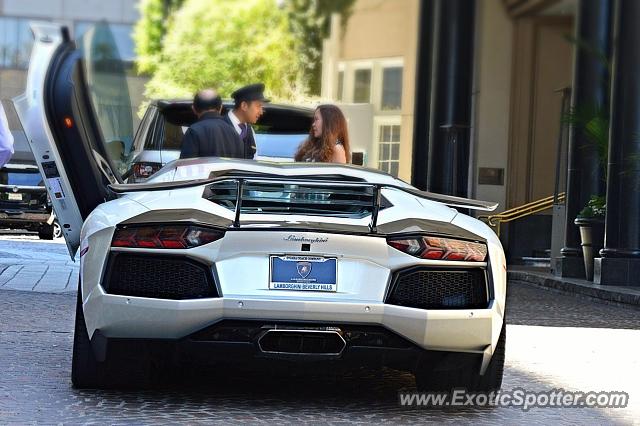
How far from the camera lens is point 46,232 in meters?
29.0

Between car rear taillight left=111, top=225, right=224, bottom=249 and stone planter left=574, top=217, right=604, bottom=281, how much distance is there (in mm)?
12940

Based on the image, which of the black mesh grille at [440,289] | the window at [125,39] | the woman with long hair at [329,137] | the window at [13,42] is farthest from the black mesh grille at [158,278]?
the window at [125,39]

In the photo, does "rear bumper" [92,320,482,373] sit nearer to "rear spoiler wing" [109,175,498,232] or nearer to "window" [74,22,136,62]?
"rear spoiler wing" [109,175,498,232]

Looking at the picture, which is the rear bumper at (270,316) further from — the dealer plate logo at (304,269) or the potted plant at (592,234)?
the potted plant at (592,234)

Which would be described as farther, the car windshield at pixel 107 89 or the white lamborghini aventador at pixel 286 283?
the car windshield at pixel 107 89

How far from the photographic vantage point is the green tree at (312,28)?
38.6 m

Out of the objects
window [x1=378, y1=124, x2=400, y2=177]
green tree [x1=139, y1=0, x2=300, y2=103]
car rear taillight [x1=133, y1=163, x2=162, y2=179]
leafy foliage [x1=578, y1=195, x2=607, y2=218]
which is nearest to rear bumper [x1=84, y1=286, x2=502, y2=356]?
car rear taillight [x1=133, y1=163, x2=162, y2=179]

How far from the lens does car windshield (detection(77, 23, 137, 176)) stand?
8492 millimetres

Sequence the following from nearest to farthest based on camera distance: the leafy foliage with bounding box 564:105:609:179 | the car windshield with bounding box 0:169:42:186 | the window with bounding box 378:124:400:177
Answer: the leafy foliage with bounding box 564:105:609:179 < the car windshield with bounding box 0:169:42:186 < the window with bounding box 378:124:400:177

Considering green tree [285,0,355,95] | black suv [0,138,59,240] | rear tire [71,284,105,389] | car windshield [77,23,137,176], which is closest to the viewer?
rear tire [71,284,105,389]

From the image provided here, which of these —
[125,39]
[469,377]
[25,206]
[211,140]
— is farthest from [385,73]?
[125,39]

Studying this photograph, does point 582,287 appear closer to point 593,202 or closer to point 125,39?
point 593,202

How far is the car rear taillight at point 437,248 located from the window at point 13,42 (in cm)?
6281

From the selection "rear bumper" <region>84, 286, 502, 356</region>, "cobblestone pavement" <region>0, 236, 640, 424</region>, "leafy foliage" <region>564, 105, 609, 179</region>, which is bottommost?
"cobblestone pavement" <region>0, 236, 640, 424</region>
